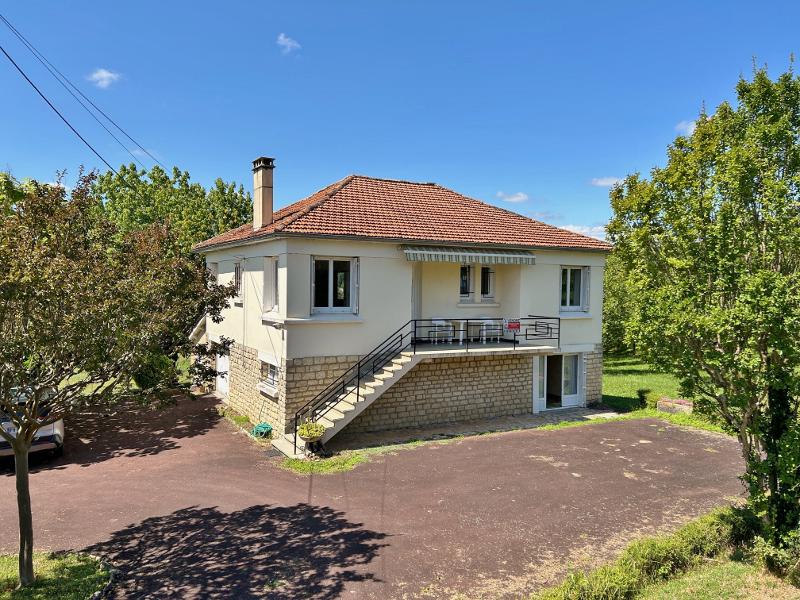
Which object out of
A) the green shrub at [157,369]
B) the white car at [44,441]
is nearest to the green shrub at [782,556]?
the green shrub at [157,369]

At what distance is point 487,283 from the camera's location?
22.6 metres

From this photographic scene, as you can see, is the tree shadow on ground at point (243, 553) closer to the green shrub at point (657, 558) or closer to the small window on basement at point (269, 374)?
the green shrub at point (657, 558)

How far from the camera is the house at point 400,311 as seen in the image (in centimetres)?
1784

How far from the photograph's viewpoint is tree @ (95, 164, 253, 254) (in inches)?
1467

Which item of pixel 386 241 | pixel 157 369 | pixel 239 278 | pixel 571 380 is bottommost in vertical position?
pixel 571 380

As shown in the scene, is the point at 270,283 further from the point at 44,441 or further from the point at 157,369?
the point at 157,369

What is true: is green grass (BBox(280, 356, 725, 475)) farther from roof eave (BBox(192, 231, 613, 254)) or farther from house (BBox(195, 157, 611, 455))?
roof eave (BBox(192, 231, 613, 254))

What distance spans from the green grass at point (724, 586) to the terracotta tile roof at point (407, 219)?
12.8m

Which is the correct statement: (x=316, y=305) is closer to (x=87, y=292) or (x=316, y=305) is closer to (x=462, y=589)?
(x=87, y=292)

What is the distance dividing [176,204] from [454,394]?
32.4m

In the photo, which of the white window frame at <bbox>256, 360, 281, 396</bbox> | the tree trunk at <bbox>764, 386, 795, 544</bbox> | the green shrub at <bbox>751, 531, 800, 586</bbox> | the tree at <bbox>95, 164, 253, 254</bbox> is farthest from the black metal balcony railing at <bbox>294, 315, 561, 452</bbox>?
the tree at <bbox>95, 164, 253, 254</bbox>

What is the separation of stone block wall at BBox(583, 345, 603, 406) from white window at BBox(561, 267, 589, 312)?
2066mm

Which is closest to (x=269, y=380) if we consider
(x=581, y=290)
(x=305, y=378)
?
(x=305, y=378)

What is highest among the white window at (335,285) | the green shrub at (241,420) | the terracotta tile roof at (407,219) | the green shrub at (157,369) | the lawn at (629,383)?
the terracotta tile roof at (407,219)
